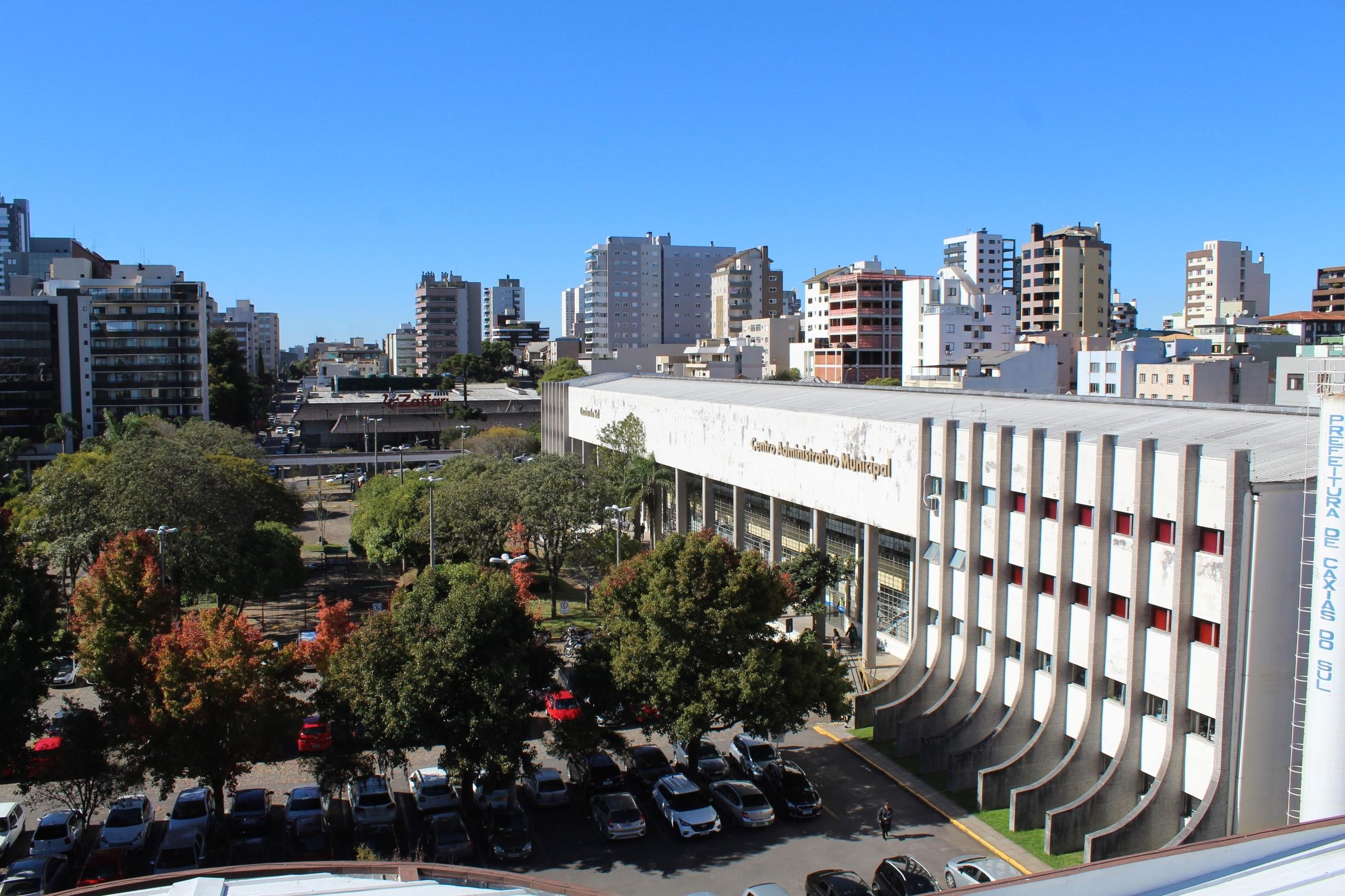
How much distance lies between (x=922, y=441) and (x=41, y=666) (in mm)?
25465

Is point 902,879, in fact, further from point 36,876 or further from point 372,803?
point 36,876

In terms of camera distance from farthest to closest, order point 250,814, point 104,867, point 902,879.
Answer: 1. point 250,814
2. point 104,867
3. point 902,879

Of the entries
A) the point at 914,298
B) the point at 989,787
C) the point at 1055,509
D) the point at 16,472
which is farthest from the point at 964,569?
the point at 914,298

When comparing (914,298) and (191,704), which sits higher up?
(914,298)

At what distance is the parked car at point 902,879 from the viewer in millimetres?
21391

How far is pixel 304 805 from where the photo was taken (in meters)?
26.4

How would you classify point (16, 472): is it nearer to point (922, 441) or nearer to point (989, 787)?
point (922, 441)

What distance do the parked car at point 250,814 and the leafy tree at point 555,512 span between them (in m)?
19.1

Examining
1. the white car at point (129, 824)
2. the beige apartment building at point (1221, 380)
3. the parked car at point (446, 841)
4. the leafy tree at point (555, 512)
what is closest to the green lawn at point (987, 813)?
the parked car at point (446, 841)

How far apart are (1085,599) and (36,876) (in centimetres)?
2520

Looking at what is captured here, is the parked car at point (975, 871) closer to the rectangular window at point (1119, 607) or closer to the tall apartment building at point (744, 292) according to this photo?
the rectangular window at point (1119, 607)

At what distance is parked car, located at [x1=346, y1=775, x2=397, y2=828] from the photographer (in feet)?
84.4

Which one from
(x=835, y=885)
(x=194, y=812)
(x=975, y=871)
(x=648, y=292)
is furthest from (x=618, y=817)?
(x=648, y=292)

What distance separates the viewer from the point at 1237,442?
25.6m
